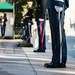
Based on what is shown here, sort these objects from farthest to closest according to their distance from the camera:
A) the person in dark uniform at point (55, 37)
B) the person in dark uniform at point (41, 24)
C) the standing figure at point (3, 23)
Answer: the standing figure at point (3, 23) < the person in dark uniform at point (41, 24) < the person in dark uniform at point (55, 37)

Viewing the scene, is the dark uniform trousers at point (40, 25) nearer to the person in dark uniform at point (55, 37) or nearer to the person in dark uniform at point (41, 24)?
the person in dark uniform at point (41, 24)

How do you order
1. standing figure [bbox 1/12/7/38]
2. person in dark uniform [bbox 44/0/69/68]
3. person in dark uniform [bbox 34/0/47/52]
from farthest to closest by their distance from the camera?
standing figure [bbox 1/12/7/38] → person in dark uniform [bbox 34/0/47/52] → person in dark uniform [bbox 44/0/69/68]

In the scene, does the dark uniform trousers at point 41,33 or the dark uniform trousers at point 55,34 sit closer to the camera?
the dark uniform trousers at point 55,34

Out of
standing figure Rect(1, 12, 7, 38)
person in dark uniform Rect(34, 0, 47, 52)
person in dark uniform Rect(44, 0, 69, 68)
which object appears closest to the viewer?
person in dark uniform Rect(44, 0, 69, 68)

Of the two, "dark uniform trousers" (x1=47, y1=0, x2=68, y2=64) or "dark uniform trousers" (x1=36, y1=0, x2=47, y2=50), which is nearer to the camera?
"dark uniform trousers" (x1=47, y1=0, x2=68, y2=64)

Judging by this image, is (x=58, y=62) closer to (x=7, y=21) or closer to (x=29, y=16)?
(x=29, y=16)

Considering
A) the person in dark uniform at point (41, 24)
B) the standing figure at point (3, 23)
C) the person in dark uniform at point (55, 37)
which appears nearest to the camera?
the person in dark uniform at point (55, 37)

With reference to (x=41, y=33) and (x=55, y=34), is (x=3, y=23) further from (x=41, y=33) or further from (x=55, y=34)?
(x=55, y=34)

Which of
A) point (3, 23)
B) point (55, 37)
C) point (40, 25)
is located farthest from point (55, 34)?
point (3, 23)

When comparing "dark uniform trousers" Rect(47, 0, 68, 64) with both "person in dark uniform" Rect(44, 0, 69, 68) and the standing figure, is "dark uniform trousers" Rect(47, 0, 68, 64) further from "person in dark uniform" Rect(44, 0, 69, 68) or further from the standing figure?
the standing figure

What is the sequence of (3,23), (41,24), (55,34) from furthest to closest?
(3,23) → (41,24) → (55,34)

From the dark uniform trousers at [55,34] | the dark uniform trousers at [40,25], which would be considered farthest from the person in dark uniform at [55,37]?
the dark uniform trousers at [40,25]

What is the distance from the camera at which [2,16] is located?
76.0ft

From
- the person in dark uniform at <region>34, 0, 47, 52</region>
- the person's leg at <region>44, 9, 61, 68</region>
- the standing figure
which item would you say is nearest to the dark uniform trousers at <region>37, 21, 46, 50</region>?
the person in dark uniform at <region>34, 0, 47, 52</region>
